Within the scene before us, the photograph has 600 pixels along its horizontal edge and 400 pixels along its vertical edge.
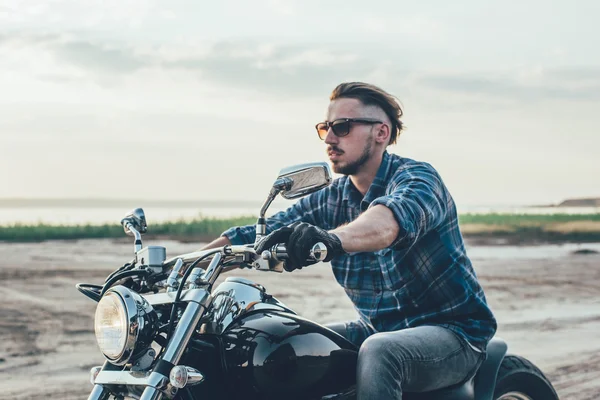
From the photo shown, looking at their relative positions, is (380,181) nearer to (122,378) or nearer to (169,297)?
(169,297)

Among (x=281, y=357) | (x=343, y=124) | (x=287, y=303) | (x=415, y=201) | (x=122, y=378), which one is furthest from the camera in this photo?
(x=287, y=303)

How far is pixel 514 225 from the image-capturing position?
103 ft

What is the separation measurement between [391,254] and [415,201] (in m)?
0.32

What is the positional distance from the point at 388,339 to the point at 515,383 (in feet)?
3.02

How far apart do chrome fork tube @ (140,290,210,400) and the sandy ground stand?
428 centimetres

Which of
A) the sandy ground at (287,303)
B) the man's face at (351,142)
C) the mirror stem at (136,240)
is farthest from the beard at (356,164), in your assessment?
the sandy ground at (287,303)

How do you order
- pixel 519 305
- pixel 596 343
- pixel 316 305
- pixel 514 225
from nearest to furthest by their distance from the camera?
pixel 596 343 < pixel 316 305 < pixel 519 305 < pixel 514 225

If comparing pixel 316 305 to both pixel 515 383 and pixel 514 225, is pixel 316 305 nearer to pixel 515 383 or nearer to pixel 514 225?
pixel 515 383

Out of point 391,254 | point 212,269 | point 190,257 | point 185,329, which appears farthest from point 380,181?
point 185,329

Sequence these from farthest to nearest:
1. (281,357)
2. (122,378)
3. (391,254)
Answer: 1. (391,254)
2. (281,357)
3. (122,378)

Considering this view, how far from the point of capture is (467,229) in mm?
30422

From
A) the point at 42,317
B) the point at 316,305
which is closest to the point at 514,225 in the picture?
the point at 316,305

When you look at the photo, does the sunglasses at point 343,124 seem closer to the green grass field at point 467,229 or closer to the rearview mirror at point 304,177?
the rearview mirror at point 304,177

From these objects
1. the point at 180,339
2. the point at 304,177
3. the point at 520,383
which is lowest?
the point at 520,383
